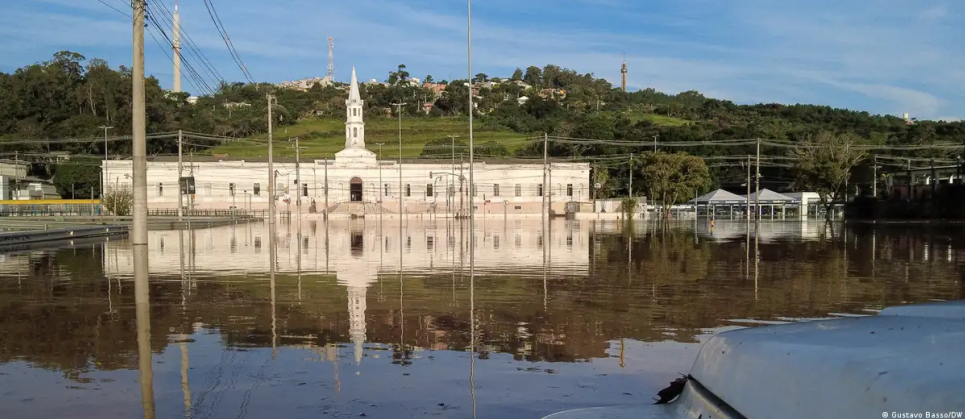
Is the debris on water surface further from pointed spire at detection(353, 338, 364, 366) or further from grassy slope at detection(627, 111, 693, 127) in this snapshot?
grassy slope at detection(627, 111, 693, 127)

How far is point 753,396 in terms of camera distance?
9.20 feet

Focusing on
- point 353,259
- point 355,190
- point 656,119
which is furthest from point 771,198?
point 656,119

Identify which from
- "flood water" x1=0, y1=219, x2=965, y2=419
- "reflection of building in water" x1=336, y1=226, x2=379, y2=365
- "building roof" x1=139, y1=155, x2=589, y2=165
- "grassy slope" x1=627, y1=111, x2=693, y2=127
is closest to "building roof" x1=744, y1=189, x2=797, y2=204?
"building roof" x1=139, y1=155, x2=589, y2=165

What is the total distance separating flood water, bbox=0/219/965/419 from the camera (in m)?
6.11

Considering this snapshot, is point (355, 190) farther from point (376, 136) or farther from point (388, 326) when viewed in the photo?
point (388, 326)

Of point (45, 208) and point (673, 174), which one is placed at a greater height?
point (673, 174)

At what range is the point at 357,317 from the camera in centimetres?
1033

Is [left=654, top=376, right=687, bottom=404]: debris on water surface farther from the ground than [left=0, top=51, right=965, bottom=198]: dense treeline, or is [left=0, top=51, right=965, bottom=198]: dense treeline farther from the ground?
[left=0, top=51, right=965, bottom=198]: dense treeline

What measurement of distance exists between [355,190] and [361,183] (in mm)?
1328

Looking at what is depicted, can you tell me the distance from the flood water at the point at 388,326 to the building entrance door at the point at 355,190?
7824 cm

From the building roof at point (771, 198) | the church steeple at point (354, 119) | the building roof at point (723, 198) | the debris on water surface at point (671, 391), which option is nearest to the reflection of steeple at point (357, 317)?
the debris on water surface at point (671, 391)

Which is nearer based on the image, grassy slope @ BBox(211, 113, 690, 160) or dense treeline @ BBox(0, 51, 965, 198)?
dense treeline @ BBox(0, 51, 965, 198)

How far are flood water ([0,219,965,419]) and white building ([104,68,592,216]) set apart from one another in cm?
7569

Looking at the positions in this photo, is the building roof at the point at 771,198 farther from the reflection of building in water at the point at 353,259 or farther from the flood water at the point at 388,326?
the flood water at the point at 388,326
